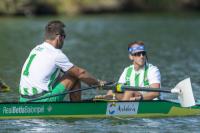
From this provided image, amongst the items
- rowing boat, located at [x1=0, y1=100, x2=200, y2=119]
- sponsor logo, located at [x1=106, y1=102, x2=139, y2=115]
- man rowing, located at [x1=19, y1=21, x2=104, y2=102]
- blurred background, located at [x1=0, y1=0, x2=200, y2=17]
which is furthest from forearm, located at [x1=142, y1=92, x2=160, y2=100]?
blurred background, located at [x1=0, y1=0, x2=200, y2=17]

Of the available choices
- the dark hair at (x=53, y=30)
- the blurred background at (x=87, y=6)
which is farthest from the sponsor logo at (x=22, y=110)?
the blurred background at (x=87, y=6)

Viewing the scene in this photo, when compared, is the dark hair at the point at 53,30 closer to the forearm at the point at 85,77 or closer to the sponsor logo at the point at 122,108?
the forearm at the point at 85,77

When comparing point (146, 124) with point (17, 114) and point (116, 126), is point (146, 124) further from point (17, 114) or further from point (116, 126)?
point (17, 114)

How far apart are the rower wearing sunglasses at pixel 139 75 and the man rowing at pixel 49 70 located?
118cm

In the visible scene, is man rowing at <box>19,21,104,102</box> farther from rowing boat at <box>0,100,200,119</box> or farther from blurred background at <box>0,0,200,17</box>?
blurred background at <box>0,0,200,17</box>

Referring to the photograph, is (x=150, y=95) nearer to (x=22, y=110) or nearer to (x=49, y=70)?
(x=49, y=70)

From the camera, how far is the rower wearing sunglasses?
16.7m

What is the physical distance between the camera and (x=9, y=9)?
2667 inches

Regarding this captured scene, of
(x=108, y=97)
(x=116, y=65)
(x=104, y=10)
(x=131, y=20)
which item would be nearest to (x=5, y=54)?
(x=116, y=65)

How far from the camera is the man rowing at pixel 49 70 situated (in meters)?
15.6

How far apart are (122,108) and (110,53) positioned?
18.5m

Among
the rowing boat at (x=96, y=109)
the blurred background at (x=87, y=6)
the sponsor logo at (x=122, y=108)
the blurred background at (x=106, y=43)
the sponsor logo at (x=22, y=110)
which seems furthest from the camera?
the blurred background at (x=87, y=6)

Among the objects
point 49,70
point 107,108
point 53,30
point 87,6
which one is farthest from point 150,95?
point 87,6

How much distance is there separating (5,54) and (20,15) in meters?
36.1
